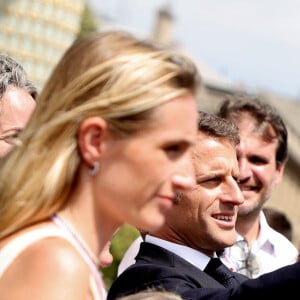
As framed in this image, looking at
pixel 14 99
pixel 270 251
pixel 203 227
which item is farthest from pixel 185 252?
pixel 270 251

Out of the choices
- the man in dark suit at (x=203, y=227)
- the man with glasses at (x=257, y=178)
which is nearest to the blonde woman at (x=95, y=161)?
the man in dark suit at (x=203, y=227)

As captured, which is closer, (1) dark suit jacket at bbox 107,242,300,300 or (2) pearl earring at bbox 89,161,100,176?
(2) pearl earring at bbox 89,161,100,176

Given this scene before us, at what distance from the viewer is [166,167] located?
202cm

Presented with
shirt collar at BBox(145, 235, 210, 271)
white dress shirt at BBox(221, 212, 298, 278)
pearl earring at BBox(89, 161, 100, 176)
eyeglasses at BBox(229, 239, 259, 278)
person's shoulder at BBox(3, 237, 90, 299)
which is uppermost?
pearl earring at BBox(89, 161, 100, 176)

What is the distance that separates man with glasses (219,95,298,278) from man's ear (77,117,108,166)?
219cm

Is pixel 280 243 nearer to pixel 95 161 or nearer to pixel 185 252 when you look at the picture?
pixel 185 252

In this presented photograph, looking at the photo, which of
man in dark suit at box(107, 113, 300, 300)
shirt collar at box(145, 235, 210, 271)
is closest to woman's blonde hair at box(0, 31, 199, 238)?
man in dark suit at box(107, 113, 300, 300)

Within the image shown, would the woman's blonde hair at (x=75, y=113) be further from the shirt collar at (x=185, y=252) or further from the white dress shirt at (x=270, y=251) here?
the white dress shirt at (x=270, y=251)

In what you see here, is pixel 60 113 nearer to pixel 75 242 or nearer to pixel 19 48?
pixel 75 242

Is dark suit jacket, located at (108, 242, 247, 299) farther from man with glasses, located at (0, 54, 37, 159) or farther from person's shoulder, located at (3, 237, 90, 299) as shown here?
person's shoulder, located at (3, 237, 90, 299)

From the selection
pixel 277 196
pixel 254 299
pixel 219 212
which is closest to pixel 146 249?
pixel 219 212

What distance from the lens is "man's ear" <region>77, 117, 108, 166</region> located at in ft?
6.57

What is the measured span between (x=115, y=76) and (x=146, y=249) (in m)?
1.34

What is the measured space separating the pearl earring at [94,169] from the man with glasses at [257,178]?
217 cm
